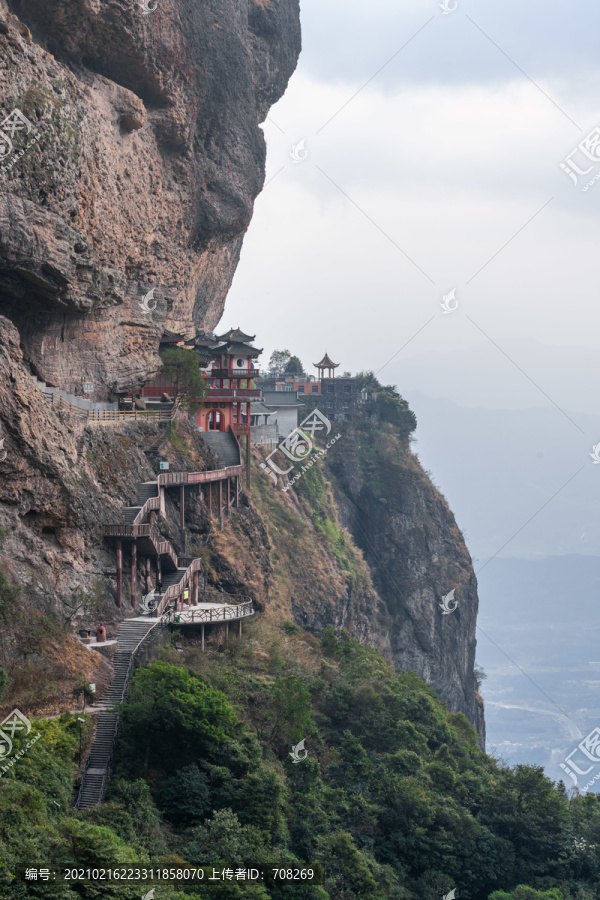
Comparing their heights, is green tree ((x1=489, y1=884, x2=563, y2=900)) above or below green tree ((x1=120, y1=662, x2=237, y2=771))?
below

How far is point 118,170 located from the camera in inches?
1543

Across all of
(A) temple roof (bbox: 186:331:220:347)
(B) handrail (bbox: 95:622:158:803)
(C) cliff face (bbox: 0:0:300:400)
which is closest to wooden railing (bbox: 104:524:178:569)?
Result: (B) handrail (bbox: 95:622:158:803)

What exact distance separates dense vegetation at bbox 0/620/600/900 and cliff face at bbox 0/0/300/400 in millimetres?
13322

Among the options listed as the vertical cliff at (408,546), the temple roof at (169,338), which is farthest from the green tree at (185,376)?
the vertical cliff at (408,546)

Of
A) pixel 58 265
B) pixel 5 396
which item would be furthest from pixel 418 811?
pixel 58 265

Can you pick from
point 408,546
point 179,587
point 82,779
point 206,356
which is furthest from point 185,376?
point 408,546

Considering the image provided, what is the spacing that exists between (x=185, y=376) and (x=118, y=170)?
10772mm

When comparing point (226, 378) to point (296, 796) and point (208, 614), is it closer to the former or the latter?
point (208, 614)

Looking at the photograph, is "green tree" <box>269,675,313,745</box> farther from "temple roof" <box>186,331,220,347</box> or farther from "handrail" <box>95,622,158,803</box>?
"temple roof" <box>186,331,220,347</box>

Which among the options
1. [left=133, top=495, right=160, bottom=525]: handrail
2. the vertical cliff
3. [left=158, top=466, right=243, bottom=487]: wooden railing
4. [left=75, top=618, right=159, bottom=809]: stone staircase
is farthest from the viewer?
the vertical cliff

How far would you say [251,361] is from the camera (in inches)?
2079

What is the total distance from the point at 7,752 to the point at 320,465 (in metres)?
55.1

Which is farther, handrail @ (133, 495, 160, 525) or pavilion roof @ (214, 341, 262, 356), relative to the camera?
pavilion roof @ (214, 341, 262, 356)

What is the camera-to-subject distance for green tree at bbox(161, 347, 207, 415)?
45.3 metres
